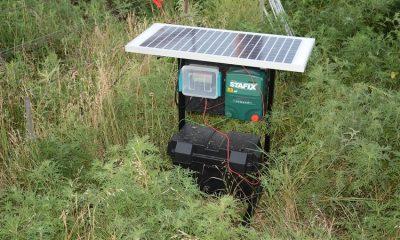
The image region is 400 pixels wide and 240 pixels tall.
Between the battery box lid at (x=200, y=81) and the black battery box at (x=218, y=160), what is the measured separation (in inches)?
12.6

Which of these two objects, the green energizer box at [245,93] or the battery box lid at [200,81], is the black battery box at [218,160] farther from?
the battery box lid at [200,81]

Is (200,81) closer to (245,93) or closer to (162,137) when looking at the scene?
(245,93)

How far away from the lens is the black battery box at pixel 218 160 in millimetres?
3447

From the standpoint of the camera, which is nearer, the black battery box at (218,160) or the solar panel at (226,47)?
the solar panel at (226,47)

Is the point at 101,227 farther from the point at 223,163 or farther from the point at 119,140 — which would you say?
the point at 119,140

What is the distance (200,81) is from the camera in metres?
3.49

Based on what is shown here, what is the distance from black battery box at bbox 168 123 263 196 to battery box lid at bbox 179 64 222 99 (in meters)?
0.32

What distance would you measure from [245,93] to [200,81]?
0.31m

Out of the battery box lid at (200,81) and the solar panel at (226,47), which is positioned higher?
the solar panel at (226,47)

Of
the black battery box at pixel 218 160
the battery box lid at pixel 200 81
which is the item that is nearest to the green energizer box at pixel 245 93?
the battery box lid at pixel 200 81

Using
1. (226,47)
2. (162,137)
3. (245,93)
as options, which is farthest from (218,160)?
(162,137)

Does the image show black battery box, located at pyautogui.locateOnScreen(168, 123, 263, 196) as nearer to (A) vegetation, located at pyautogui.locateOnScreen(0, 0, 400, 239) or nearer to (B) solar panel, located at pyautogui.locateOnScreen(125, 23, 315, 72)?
(A) vegetation, located at pyautogui.locateOnScreen(0, 0, 400, 239)

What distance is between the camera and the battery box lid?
3.44 meters

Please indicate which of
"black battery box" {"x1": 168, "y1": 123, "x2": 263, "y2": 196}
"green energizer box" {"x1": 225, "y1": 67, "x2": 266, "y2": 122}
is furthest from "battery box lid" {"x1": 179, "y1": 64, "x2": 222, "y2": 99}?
"black battery box" {"x1": 168, "y1": 123, "x2": 263, "y2": 196}
